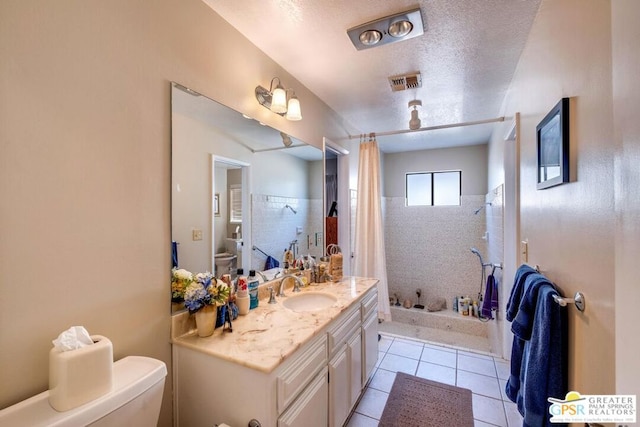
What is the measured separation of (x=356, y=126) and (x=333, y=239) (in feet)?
4.71

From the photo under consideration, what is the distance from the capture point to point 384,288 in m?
2.99

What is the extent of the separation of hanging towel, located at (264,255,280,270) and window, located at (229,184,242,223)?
400 millimetres

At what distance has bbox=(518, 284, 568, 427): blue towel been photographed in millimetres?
971

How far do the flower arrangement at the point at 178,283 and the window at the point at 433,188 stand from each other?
12.6 feet

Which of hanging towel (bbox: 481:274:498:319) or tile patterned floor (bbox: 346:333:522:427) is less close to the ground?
hanging towel (bbox: 481:274:498:319)

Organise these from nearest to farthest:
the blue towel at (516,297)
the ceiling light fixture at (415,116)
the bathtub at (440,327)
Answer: the blue towel at (516,297), the ceiling light fixture at (415,116), the bathtub at (440,327)

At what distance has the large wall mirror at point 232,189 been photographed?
4.18 feet

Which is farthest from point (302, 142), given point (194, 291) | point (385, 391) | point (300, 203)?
point (385, 391)

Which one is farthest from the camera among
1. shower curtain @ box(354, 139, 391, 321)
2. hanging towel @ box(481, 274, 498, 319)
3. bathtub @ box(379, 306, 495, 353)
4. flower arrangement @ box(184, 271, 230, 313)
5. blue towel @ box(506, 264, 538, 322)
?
bathtub @ box(379, 306, 495, 353)

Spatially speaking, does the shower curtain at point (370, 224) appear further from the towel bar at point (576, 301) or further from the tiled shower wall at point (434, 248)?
the towel bar at point (576, 301)

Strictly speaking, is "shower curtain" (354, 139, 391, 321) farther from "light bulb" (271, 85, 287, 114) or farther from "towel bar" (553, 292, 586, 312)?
"towel bar" (553, 292, 586, 312)

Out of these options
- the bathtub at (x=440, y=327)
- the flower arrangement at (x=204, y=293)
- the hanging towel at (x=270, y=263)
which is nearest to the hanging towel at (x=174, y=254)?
the flower arrangement at (x=204, y=293)

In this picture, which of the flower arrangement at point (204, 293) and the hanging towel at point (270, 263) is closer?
the flower arrangement at point (204, 293)

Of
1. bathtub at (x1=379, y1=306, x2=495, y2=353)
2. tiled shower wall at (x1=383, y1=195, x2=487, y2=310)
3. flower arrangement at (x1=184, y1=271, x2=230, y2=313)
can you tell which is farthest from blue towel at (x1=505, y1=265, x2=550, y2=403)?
tiled shower wall at (x1=383, y1=195, x2=487, y2=310)
